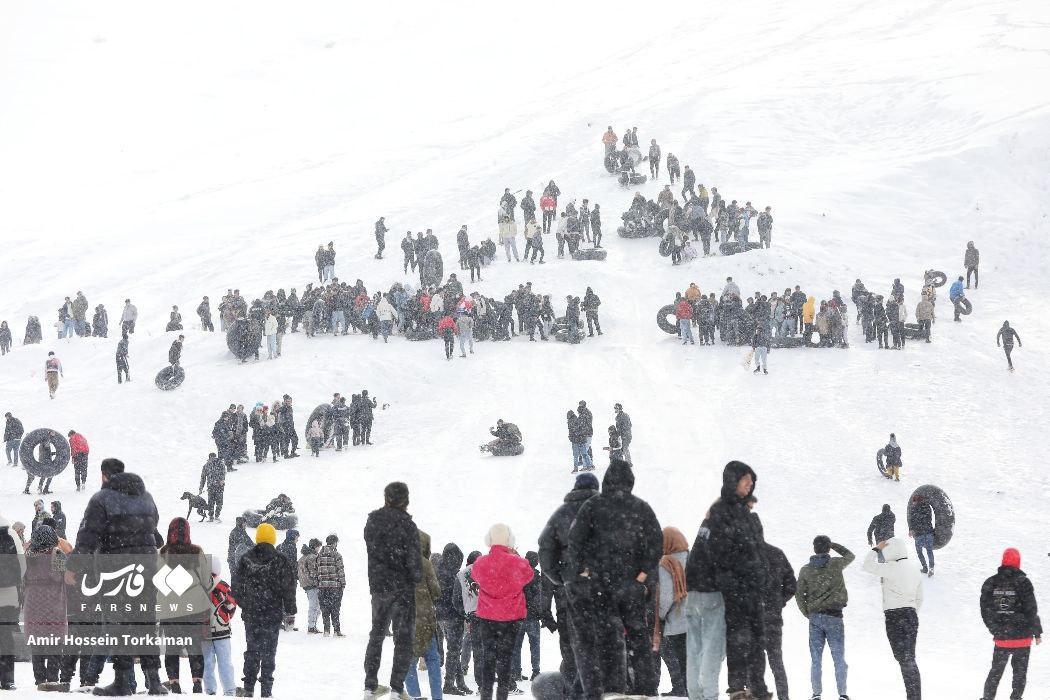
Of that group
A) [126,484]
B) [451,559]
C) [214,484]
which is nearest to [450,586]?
[451,559]

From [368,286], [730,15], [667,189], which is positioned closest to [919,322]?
[667,189]

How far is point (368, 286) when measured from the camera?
120 feet

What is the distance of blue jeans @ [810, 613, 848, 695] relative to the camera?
989 centimetres

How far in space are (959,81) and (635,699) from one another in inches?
2108

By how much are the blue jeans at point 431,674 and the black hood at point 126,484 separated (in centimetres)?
244

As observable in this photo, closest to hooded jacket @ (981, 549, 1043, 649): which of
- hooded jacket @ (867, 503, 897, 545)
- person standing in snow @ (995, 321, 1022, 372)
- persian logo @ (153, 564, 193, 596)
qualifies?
persian logo @ (153, 564, 193, 596)

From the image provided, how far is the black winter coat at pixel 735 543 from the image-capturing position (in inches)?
287

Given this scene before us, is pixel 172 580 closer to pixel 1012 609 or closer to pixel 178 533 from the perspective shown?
pixel 178 533

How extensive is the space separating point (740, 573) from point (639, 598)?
2.06ft

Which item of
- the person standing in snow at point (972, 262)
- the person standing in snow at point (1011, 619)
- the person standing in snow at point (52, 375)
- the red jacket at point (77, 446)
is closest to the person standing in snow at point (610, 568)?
the person standing in snow at point (1011, 619)

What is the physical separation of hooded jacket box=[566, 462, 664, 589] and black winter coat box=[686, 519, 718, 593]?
0.27 metres

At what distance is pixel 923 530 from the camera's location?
18000 millimetres

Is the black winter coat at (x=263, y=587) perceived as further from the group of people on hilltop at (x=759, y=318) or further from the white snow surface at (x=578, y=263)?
the group of people on hilltop at (x=759, y=318)

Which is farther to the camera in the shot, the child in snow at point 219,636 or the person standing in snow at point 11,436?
the person standing in snow at point 11,436
